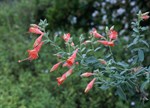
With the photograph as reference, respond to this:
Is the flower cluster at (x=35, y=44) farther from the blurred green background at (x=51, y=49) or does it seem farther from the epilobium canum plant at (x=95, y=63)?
the blurred green background at (x=51, y=49)

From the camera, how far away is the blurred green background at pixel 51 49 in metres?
3.49

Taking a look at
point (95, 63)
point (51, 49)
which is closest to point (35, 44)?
point (95, 63)

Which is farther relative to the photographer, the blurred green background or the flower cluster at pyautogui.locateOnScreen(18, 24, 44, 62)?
the blurred green background

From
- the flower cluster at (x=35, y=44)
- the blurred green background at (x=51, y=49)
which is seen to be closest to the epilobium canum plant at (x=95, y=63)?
the flower cluster at (x=35, y=44)

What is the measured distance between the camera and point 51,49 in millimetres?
4703

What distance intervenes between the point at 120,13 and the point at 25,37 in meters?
1.31

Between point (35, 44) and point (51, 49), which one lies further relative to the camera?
point (51, 49)

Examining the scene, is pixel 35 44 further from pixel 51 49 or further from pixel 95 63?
pixel 51 49

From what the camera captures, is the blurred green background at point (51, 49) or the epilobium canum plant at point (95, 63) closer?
the epilobium canum plant at point (95, 63)

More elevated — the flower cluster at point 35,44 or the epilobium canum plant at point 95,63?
the flower cluster at point 35,44

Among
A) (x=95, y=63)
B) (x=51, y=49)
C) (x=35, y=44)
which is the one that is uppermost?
(x=51, y=49)

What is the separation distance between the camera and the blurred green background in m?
3.49

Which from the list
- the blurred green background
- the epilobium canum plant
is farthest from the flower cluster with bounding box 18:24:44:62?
the blurred green background

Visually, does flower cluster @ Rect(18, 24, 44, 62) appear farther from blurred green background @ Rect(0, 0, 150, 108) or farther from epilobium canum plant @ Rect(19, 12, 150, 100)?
blurred green background @ Rect(0, 0, 150, 108)
